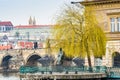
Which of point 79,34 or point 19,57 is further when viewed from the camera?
point 19,57

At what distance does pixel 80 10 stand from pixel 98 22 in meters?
2.31

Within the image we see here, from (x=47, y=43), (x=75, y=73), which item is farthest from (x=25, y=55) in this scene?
(x=75, y=73)

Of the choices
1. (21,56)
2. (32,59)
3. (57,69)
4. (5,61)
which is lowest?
(5,61)

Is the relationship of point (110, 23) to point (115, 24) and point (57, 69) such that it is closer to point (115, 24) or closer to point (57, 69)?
point (115, 24)

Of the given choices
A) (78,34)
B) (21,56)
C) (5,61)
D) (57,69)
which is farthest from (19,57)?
(57,69)

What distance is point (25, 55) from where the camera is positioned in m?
99.9

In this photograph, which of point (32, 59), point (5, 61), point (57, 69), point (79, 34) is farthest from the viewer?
point (5, 61)

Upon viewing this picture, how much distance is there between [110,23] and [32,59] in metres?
59.8

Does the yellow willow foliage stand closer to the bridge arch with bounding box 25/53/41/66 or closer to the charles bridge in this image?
the charles bridge

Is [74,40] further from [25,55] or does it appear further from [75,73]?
[25,55]

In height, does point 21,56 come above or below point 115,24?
below

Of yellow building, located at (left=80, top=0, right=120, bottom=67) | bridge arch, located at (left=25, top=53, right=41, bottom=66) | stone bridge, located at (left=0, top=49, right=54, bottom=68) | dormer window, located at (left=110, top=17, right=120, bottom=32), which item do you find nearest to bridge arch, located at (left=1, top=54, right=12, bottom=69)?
stone bridge, located at (left=0, top=49, right=54, bottom=68)

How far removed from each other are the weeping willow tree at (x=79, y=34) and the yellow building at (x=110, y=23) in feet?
3.30

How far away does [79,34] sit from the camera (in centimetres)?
3916
